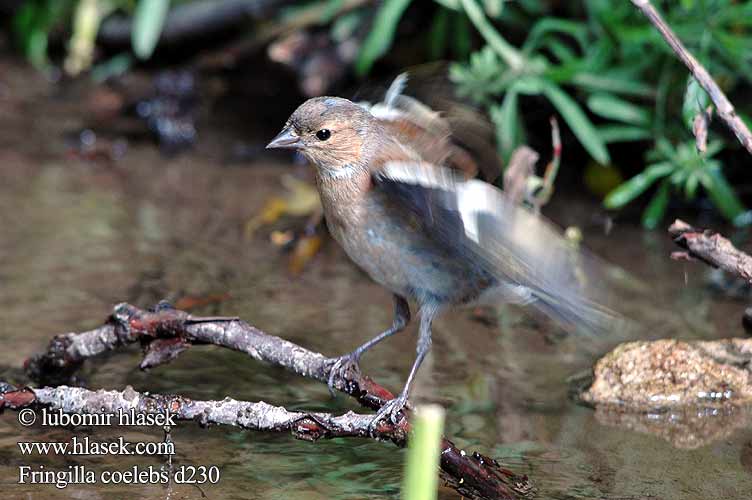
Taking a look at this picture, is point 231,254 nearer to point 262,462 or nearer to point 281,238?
point 281,238

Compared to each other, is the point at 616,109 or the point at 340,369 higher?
the point at 616,109

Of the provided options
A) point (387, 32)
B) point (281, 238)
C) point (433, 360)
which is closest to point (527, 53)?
point (387, 32)

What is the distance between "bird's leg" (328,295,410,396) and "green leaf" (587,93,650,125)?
5.16ft

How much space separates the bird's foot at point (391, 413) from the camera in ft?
9.18

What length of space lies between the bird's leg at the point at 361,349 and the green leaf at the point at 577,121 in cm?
141

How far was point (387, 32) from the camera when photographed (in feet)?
16.8

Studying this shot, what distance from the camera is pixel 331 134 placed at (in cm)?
353

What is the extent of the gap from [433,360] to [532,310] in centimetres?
58

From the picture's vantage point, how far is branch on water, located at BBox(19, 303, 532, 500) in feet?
9.05

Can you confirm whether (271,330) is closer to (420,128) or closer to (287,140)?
(287,140)

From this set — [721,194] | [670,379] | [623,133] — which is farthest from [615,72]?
[670,379]

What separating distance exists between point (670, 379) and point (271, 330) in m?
1.45

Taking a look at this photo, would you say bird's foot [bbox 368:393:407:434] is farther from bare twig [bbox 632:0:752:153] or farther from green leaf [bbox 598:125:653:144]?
green leaf [bbox 598:125:653:144]

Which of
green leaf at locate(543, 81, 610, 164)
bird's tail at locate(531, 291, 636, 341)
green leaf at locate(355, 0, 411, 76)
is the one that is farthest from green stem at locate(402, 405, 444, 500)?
green leaf at locate(355, 0, 411, 76)
